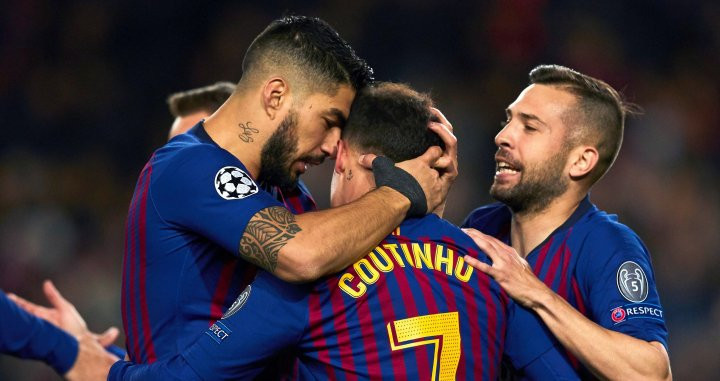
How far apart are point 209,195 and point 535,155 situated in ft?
4.74

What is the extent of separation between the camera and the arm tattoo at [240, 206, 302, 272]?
9.52 ft

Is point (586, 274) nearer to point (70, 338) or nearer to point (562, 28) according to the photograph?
point (70, 338)

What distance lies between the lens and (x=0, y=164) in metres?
9.33

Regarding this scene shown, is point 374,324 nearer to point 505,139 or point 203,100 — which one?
point 505,139

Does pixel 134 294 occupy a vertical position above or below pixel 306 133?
below


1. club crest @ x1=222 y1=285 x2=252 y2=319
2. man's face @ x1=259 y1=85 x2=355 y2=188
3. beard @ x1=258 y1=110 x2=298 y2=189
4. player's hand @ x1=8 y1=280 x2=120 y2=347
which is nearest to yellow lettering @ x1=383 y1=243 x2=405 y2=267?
club crest @ x1=222 y1=285 x2=252 y2=319

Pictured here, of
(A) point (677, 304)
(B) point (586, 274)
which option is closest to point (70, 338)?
(B) point (586, 274)

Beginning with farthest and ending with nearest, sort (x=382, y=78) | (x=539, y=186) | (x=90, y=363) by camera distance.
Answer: (x=382, y=78)
(x=90, y=363)
(x=539, y=186)

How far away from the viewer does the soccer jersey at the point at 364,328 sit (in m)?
2.76

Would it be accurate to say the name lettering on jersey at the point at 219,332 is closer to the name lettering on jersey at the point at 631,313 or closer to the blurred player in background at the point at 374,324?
the blurred player in background at the point at 374,324

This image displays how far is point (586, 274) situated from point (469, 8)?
23.2 feet

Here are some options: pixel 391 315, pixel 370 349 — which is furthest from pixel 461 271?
pixel 370 349

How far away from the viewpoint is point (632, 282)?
3299 mm

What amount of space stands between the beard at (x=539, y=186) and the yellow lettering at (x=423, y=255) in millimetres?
955
